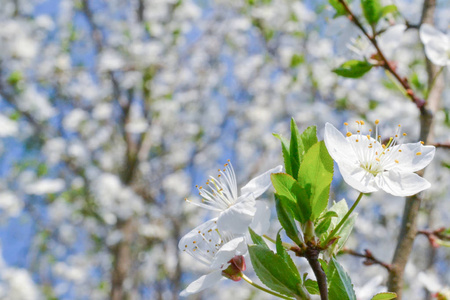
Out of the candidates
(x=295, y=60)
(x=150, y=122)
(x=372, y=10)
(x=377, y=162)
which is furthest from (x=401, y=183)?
(x=150, y=122)

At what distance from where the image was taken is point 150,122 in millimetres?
5172

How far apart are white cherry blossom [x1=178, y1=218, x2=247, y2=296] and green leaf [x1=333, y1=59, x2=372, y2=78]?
603 mm

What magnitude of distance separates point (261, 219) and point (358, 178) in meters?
0.18

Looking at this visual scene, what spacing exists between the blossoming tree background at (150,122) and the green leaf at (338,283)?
9.74ft

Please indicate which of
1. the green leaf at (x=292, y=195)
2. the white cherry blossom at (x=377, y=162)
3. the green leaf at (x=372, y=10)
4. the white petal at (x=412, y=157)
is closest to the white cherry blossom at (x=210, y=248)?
the green leaf at (x=292, y=195)

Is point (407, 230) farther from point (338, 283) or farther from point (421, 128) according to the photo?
point (338, 283)

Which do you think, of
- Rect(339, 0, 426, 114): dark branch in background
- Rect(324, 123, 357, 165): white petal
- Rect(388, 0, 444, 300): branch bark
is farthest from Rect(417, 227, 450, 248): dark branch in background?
Rect(324, 123, 357, 165): white petal

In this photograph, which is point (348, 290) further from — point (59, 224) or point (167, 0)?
point (59, 224)

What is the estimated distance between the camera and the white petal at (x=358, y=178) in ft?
2.41

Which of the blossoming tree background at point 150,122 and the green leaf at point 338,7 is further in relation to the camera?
the blossoming tree background at point 150,122

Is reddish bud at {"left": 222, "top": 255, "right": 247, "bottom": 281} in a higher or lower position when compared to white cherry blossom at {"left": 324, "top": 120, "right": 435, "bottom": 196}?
lower

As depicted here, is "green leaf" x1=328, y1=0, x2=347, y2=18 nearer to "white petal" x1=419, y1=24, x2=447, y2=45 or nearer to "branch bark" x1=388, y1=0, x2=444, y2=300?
"white petal" x1=419, y1=24, x2=447, y2=45

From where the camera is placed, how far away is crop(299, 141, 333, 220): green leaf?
0.69m

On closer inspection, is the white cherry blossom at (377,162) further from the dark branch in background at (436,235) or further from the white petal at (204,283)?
the dark branch in background at (436,235)
